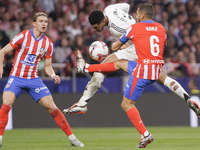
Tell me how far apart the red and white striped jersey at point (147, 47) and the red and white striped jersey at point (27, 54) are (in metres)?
1.39

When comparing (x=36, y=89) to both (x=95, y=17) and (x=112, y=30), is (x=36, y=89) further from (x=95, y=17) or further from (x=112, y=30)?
(x=112, y=30)

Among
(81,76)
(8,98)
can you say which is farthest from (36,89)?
(81,76)

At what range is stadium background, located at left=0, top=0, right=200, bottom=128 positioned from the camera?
32.8 feet

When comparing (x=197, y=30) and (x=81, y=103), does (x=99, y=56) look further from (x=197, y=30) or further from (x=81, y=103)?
(x=197, y=30)

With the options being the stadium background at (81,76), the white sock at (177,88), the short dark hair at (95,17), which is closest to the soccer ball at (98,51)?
the short dark hair at (95,17)

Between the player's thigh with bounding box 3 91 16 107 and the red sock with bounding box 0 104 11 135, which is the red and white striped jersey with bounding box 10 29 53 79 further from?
the red sock with bounding box 0 104 11 135

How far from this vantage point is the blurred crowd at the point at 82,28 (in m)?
10.7

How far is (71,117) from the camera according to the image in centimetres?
1006

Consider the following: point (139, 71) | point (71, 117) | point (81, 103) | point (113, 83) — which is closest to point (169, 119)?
point (113, 83)

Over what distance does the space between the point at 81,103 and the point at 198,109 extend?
1932mm

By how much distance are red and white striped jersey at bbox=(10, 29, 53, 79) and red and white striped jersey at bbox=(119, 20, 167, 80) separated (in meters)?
1.39

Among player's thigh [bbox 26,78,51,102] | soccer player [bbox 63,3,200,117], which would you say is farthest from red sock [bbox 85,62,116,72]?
player's thigh [bbox 26,78,51,102]

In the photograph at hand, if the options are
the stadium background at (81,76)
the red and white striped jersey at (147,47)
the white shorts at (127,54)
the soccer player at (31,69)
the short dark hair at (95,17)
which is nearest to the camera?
the red and white striped jersey at (147,47)

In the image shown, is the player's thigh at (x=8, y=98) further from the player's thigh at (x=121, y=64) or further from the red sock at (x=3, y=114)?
the player's thigh at (x=121, y=64)
